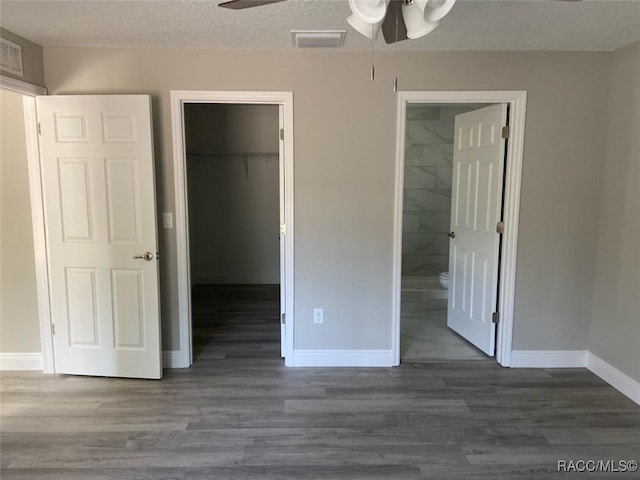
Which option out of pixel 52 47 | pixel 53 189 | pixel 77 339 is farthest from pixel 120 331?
pixel 52 47

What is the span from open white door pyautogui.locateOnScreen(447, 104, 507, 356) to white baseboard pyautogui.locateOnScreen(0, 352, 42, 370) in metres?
3.59

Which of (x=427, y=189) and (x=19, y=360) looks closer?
(x=19, y=360)

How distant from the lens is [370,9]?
160 centimetres

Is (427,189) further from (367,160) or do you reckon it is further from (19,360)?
(19,360)

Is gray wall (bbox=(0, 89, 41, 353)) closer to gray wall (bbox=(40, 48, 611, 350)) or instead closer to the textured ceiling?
gray wall (bbox=(40, 48, 611, 350))

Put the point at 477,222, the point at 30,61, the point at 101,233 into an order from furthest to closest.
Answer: the point at 477,222 → the point at 101,233 → the point at 30,61

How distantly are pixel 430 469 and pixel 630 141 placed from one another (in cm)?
255

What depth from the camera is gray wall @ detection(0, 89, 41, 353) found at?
296cm

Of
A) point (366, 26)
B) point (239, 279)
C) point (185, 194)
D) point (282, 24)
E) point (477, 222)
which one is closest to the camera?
point (366, 26)

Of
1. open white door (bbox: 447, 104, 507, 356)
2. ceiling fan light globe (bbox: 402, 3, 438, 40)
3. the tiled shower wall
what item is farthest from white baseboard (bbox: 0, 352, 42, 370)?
the tiled shower wall

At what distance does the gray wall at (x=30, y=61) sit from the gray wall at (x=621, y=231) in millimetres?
4133

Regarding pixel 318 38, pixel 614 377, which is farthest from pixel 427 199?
pixel 318 38

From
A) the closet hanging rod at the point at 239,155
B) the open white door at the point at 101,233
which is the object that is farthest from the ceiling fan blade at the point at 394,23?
the closet hanging rod at the point at 239,155

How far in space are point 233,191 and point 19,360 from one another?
3.16 meters
